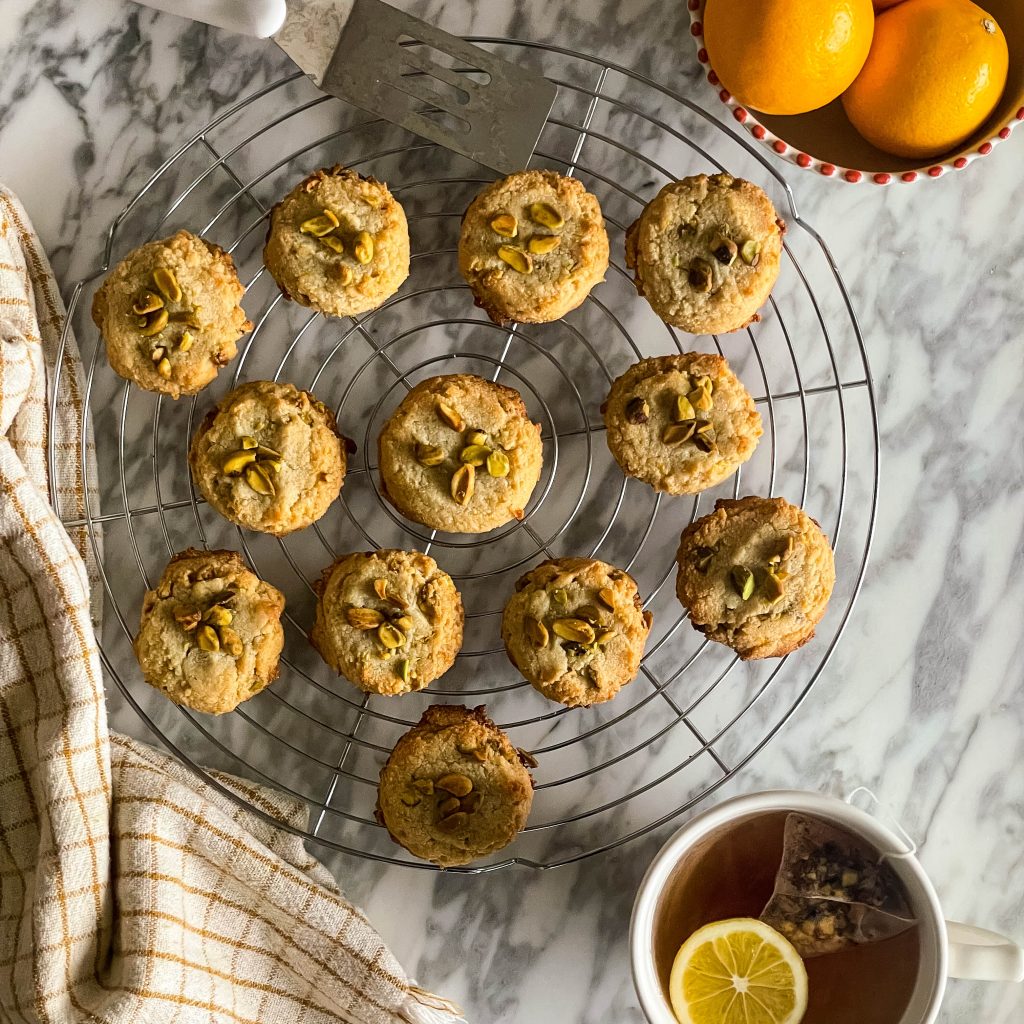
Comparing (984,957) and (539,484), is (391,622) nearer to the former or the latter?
(539,484)

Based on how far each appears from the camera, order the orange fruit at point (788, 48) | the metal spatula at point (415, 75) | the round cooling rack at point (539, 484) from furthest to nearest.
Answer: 1. the round cooling rack at point (539, 484)
2. the metal spatula at point (415, 75)
3. the orange fruit at point (788, 48)

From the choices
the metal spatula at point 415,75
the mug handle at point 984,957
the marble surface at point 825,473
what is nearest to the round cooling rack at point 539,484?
the marble surface at point 825,473

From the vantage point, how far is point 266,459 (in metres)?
2.17

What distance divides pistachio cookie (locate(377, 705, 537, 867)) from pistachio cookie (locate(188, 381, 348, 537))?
0.59 meters

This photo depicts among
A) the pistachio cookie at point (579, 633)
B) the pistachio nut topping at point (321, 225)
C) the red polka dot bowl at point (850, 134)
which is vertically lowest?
the pistachio cookie at point (579, 633)

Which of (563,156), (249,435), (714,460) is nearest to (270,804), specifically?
(249,435)

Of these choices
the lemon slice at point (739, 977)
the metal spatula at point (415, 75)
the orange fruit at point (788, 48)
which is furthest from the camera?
the metal spatula at point (415, 75)

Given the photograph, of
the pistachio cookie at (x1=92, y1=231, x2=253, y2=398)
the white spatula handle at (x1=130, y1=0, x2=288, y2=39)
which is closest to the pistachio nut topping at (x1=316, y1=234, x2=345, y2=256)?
the pistachio cookie at (x1=92, y1=231, x2=253, y2=398)

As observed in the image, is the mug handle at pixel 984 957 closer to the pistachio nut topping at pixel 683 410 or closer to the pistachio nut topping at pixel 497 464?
the pistachio nut topping at pixel 683 410

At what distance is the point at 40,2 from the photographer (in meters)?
2.39

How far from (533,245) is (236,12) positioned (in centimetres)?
85

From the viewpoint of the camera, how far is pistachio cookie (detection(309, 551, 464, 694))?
7.22ft

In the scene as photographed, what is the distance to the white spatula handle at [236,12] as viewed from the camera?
2.18 metres

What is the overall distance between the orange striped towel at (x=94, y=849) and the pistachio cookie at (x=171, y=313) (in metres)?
0.25
